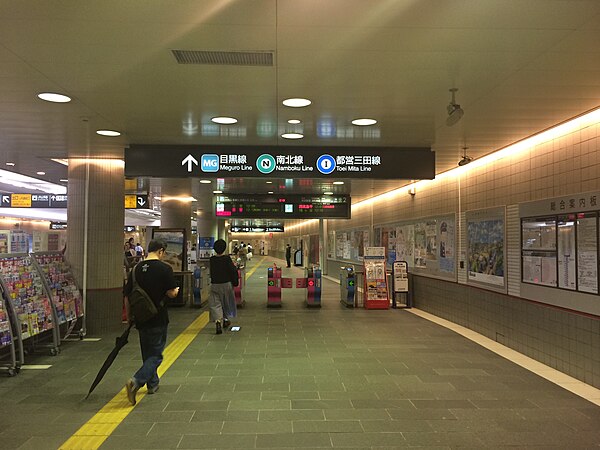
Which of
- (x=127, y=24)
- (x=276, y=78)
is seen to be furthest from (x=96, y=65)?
(x=276, y=78)

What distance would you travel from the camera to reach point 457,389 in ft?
16.6

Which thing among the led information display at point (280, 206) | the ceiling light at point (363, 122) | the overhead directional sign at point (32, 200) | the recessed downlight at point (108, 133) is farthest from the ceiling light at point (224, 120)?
the overhead directional sign at point (32, 200)

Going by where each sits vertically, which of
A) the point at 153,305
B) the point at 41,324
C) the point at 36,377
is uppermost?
the point at 153,305

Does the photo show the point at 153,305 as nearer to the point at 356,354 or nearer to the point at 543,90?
the point at 356,354

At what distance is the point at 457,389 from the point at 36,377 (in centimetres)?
484

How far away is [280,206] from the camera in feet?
47.4

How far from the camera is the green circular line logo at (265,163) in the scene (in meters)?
6.52

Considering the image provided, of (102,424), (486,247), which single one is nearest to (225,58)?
(102,424)

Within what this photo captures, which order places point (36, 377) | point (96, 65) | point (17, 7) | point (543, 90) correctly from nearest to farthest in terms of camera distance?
1. point (17, 7)
2. point (96, 65)
3. point (543, 90)
4. point (36, 377)

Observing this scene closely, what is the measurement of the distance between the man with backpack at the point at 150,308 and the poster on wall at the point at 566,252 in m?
4.64

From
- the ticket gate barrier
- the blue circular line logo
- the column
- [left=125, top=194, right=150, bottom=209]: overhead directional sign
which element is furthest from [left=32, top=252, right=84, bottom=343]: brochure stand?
[left=125, top=194, right=150, bottom=209]: overhead directional sign

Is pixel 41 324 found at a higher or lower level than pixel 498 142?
lower

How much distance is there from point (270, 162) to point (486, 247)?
4.09m

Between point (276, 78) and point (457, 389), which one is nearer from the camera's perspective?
point (276, 78)
